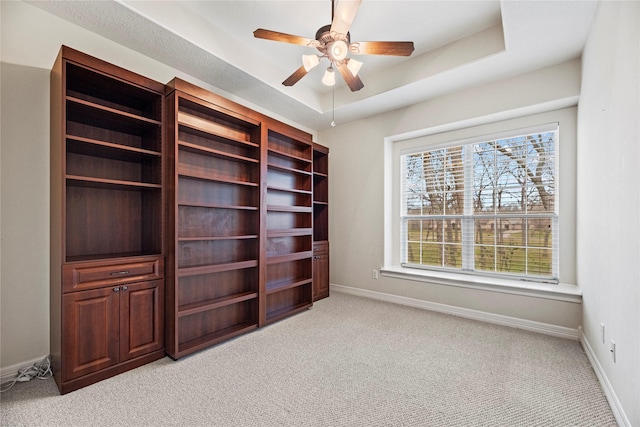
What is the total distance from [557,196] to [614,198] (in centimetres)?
154

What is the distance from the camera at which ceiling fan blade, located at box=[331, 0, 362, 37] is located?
1.89 meters

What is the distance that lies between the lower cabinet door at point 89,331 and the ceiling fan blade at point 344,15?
2521 millimetres

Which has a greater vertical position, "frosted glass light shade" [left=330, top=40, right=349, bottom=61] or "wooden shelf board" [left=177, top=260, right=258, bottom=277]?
"frosted glass light shade" [left=330, top=40, right=349, bottom=61]

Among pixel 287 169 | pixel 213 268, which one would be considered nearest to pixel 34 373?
pixel 213 268

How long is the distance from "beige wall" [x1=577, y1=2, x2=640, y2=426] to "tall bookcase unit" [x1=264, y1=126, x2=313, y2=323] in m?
2.71

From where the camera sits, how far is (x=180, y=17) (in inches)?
96.3

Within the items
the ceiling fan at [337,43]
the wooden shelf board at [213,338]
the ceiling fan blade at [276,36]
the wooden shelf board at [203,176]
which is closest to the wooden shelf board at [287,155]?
the wooden shelf board at [203,176]

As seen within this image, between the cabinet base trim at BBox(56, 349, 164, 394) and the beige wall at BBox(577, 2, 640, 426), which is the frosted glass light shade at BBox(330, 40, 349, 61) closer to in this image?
the beige wall at BBox(577, 2, 640, 426)

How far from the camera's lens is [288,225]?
12.4 feet

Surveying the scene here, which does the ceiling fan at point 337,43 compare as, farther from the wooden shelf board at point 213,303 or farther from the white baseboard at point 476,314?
the white baseboard at point 476,314

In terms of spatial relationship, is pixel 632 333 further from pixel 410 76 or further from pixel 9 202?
pixel 9 202

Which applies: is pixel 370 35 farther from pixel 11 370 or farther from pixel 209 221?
pixel 11 370

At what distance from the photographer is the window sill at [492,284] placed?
2797 millimetres

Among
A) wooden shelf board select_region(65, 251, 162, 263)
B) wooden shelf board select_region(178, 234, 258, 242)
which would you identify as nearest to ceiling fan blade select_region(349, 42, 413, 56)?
wooden shelf board select_region(178, 234, 258, 242)
